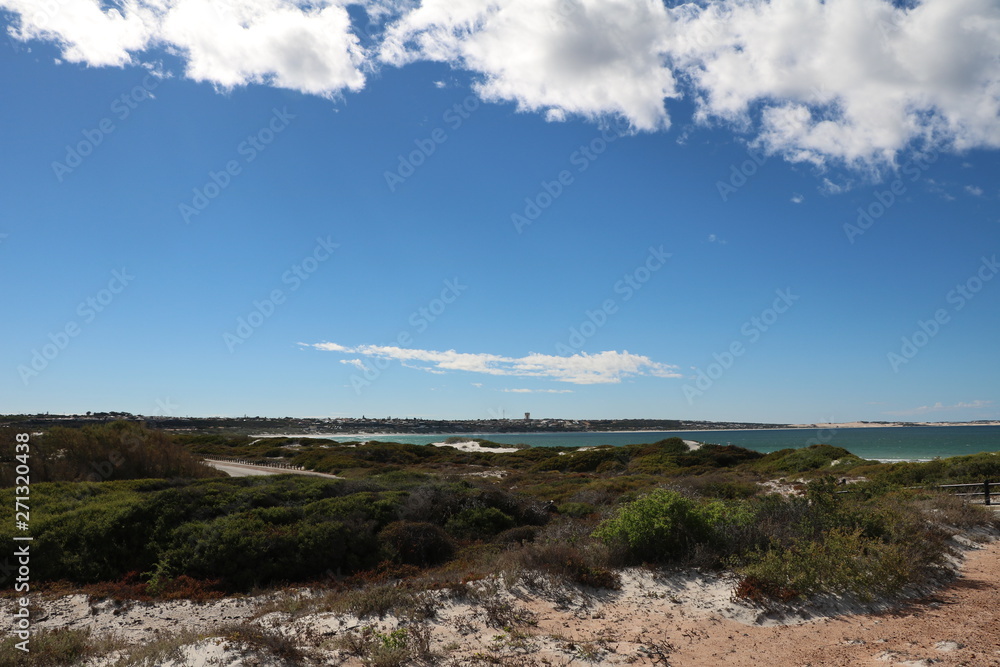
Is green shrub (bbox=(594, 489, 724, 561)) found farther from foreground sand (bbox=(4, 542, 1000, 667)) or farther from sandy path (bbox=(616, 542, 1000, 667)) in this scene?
sandy path (bbox=(616, 542, 1000, 667))

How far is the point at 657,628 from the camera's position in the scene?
8266mm

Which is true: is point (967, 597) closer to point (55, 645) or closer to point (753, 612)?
point (753, 612)

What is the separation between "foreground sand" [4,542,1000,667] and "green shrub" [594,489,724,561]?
0.79m

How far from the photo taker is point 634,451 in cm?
5084

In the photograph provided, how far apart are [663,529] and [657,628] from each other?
125 inches

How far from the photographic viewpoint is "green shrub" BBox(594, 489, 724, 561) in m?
11.3

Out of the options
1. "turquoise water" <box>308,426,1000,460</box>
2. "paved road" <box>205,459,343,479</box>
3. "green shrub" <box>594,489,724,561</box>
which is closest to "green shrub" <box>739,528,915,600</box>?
"green shrub" <box>594,489,724,561</box>

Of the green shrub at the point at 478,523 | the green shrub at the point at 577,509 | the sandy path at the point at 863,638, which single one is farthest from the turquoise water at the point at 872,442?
the sandy path at the point at 863,638

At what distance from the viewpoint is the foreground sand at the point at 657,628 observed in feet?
23.3

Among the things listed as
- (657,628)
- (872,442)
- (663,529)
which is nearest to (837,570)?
(663,529)

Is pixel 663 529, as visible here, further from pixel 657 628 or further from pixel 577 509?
pixel 577 509

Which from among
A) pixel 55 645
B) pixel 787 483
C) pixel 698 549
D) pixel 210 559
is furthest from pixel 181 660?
pixel 787 483

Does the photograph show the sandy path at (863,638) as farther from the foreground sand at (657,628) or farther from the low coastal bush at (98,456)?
the low coastal bush at (98,456)

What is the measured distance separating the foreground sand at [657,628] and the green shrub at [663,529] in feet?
2.60
